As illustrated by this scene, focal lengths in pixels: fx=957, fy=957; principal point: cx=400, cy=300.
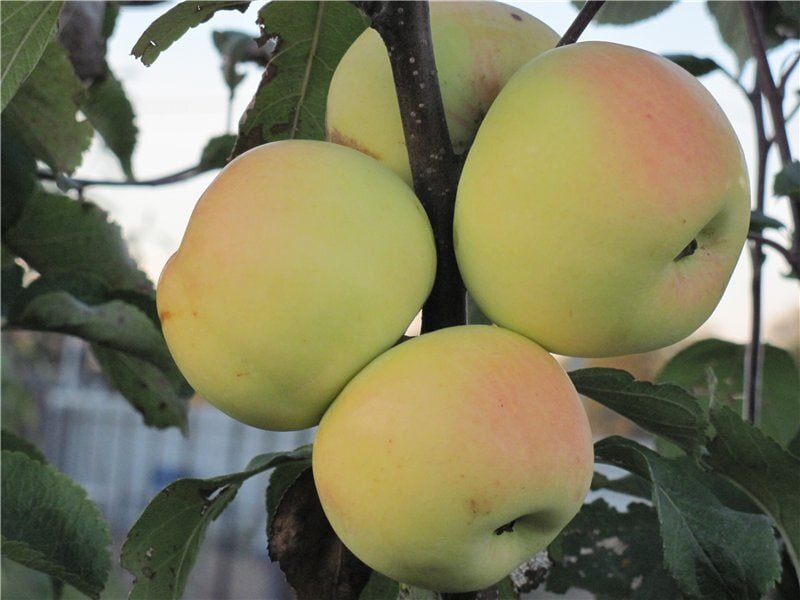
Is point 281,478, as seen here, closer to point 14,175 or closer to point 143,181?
point 14,175

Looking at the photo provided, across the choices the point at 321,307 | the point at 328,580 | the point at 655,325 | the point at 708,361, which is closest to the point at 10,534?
the point at 328,580

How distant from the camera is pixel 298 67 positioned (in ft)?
2.22

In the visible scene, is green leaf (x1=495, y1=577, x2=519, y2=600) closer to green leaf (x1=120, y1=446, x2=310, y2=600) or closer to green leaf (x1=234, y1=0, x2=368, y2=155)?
green leaf (x1=120, y1=446, x2=310, y2=600)

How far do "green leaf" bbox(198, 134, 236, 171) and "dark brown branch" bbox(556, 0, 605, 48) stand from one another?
23.0 inches

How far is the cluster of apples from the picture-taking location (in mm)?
438

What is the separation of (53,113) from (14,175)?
7 centimetres

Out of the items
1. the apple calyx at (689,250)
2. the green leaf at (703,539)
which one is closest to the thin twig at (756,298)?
the green leaf at (703,539)

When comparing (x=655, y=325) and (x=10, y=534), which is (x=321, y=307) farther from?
(x=10, y=534)

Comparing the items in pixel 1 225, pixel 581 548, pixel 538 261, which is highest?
pixel 538 261

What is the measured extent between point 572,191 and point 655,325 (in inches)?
3.3

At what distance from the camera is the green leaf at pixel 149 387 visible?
0.95m

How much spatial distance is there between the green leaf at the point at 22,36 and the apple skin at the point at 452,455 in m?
0.27

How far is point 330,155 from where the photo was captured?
497 millimetres

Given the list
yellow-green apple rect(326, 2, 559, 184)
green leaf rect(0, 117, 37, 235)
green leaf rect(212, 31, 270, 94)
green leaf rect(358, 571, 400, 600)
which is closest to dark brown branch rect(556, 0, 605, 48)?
yellow-green apple rect(326, 2, 559, 184)
